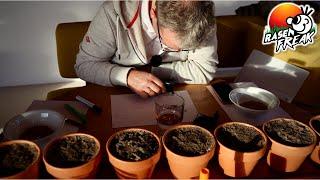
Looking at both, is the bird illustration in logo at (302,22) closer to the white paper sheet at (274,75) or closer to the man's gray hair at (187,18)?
the white paper sheet at (274,75)

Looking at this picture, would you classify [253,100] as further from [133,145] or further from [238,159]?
[133,145]

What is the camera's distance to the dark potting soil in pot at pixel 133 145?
742 mm

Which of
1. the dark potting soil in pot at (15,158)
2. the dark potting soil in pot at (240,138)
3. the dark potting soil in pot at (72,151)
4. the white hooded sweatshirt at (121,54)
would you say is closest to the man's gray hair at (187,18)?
the white hooded sweatshirt at (121,54)

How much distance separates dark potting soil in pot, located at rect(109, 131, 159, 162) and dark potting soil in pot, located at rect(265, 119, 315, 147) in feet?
1.09

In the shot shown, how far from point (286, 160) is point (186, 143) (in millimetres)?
278

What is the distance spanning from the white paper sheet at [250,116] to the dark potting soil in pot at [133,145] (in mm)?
413

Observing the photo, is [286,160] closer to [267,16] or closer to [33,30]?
[267,16]

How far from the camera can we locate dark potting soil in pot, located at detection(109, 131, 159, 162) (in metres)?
0.74

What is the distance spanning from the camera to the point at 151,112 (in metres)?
1.12

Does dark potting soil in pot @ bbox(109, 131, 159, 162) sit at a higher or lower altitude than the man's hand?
higher

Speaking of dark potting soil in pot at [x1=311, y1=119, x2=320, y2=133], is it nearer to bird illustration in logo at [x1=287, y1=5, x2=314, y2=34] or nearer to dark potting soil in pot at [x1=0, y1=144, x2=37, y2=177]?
dark potting soil in pot at [x1=0, y1=144, x2=37, y2=177]

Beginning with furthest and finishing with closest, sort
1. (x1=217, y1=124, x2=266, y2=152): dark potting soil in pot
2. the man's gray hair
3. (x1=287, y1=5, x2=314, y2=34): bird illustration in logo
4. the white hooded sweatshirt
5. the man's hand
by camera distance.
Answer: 1. (x1=287, y1=5, x2=314, y2=34): bird illustration in logo
2. the white hooded sweatshirt
3. the man's hand
4. the man's gray hair
5. (x1=217, y1=124, x2=266, y2=152): dark potting soil in pot

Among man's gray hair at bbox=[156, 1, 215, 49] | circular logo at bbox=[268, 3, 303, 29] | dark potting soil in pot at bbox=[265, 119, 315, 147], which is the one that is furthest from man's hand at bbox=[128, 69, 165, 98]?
circular logo at bbox=[268, 3, 303, 29]

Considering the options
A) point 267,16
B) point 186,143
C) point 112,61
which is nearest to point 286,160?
point 186,143
